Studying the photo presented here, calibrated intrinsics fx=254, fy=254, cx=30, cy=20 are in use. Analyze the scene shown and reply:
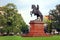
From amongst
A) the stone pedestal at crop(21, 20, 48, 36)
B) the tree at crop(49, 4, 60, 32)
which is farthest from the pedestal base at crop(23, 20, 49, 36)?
the tree at crop(49, 4, 60, 32)

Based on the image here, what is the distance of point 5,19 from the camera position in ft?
199

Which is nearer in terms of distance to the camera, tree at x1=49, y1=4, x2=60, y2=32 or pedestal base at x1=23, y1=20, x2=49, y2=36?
pedestal base at x1=23, y1=20, x2=49, y2=36

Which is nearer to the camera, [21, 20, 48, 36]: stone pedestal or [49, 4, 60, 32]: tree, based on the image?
[21, 20, 48, 36]: stone pedestal

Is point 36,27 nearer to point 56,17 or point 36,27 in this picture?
point 36,27

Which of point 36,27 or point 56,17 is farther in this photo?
point 56,17

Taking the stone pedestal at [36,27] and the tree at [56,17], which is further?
the tree at [56,17]

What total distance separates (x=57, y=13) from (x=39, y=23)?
35330 millimetres

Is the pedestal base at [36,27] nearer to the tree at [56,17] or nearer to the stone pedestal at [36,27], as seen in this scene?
the stone pedestal at [36,27]

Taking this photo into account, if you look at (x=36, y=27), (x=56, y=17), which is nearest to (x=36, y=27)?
(x=36, y=27)

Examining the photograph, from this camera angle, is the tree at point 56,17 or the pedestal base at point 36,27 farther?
the tree at point 56,17

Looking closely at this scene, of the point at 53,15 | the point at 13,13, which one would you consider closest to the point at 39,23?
the point at 13,13

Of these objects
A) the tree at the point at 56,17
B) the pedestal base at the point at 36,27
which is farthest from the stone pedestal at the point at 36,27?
the tree at the point at 56,17

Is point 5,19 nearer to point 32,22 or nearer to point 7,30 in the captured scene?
point 7,30

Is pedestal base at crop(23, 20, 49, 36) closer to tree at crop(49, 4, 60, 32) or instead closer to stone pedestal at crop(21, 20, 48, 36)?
stone pedestal at crop(21, 20, 48, 36)
